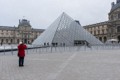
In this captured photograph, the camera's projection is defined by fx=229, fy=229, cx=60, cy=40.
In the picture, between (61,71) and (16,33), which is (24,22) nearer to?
(16,33)

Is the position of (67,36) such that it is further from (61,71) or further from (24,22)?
(24,22)

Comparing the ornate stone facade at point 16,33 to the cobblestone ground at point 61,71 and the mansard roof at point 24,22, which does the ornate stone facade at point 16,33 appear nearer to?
the mansard roof at point 24,22

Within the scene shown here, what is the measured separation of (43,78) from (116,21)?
268 feet

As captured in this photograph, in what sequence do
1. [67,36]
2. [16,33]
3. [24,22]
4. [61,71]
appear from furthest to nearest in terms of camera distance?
[16,33], [24,22], [67,36], [61,71]

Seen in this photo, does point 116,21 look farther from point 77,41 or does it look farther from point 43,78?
point 43,78

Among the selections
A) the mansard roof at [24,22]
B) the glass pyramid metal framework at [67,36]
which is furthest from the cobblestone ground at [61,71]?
the mansard roof at [24,22]

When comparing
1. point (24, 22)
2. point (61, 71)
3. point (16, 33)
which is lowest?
point (61, 71)

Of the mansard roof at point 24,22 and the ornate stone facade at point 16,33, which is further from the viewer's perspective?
the mansard roof at point 24,22

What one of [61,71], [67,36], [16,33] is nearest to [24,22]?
[16,33]

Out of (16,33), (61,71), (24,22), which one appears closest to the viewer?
(61,71)

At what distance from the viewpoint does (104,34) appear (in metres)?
99.5

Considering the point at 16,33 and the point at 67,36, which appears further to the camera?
the point at 16,33

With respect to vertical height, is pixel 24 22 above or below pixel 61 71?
above

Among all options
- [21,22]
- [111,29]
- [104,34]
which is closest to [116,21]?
[111,29]
